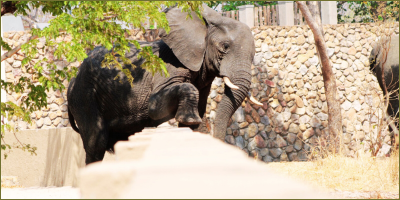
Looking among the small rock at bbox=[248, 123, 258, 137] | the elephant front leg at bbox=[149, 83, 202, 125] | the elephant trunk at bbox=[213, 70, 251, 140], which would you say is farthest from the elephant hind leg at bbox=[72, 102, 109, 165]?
the small rock at bbox=[248, 123, 258, 137]

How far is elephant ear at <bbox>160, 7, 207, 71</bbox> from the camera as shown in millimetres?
6879

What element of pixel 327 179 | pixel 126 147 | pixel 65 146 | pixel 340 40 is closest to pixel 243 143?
pixel 340 40

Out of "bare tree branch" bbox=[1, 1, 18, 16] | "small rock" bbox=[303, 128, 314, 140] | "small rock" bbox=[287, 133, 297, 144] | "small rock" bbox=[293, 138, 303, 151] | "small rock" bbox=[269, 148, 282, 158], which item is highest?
"bare tree branch" bbox=[1, 1, 18, 16]

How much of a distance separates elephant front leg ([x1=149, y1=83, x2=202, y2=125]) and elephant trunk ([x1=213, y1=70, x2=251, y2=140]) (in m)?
0.58

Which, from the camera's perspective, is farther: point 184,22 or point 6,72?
point 6,72

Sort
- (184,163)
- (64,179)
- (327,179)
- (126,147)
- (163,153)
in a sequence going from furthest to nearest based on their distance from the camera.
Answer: (64,179) < (327,179) < (126,147) < (163,153) < (184,163)

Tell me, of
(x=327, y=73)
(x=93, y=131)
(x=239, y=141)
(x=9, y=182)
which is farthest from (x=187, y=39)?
(x=239, y=141)

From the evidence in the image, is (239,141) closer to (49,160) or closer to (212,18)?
(49,160)

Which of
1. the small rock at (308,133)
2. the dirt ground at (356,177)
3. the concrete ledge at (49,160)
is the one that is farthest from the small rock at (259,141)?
the dirt ground at (356,177)

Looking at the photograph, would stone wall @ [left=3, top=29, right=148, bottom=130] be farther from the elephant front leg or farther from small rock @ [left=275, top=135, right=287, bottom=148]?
the elephant front leg

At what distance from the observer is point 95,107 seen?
7.22 meters

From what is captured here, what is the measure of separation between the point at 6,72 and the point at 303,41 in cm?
672

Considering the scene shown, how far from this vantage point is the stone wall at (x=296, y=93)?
12266mm

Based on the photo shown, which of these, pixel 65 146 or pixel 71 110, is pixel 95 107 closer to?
pixel 71 110
